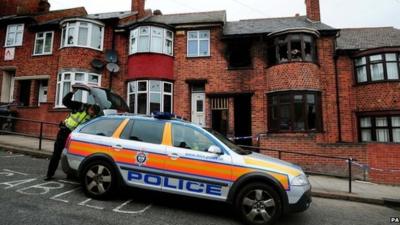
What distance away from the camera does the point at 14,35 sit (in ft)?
58.7

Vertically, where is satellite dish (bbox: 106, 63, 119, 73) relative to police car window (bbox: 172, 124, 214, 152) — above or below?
above

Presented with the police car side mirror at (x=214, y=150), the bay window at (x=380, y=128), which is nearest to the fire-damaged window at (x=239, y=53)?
the bay window at (x=380, y=128)

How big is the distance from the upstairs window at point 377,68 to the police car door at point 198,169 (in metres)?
12.7

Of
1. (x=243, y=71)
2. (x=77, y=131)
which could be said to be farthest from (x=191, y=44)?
(x=77, y=131)

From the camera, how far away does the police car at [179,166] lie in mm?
4699

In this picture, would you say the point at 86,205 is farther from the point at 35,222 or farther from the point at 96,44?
the point at 96,44

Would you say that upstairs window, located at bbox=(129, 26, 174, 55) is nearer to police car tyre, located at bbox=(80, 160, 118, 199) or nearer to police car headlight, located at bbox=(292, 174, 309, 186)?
police car tyre, located at bbox=(80, 160, 118, 199)

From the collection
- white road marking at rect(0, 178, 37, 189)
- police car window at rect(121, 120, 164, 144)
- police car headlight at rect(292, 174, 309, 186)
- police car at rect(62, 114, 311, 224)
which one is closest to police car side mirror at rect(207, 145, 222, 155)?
police car at rect(62, 114, 311, 224)

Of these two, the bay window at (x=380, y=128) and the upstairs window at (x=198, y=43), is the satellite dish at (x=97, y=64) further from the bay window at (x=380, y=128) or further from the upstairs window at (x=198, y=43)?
the bay window at (x=380, y=128)

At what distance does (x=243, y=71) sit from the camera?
1507cm

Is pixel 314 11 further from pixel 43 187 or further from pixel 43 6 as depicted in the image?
pixel 43 6

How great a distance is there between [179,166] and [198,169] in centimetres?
36

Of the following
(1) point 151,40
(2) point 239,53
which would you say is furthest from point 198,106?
(1) point 151,40

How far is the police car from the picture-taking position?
4699 millimetres
